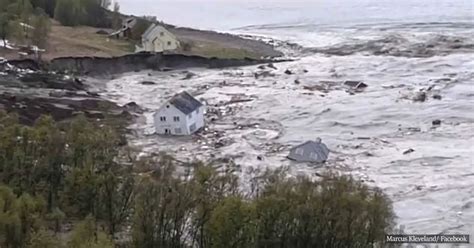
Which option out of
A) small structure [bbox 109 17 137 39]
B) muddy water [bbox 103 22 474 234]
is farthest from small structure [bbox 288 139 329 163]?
small structure [bbox 109 17 137 39]

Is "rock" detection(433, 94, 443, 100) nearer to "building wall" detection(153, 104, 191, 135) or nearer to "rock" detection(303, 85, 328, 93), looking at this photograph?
"rock" detection(303, 85, 328, 93)

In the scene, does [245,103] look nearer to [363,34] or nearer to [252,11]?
[363,34]

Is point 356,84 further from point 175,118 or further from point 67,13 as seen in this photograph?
point 67,13

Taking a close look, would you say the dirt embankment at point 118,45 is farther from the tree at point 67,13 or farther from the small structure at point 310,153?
the small structure at point 310,153

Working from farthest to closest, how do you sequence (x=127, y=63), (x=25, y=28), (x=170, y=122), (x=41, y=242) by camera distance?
(x=25, y=28) → (x=127, y=63) → (x=170, y=122) → (x=41, y=242)

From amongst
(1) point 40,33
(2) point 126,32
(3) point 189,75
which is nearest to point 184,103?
(3) point 189,75

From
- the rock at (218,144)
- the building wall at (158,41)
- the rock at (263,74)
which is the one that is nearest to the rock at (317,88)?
the rock at (263,74)

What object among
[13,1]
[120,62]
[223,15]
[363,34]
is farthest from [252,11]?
[120,62]
